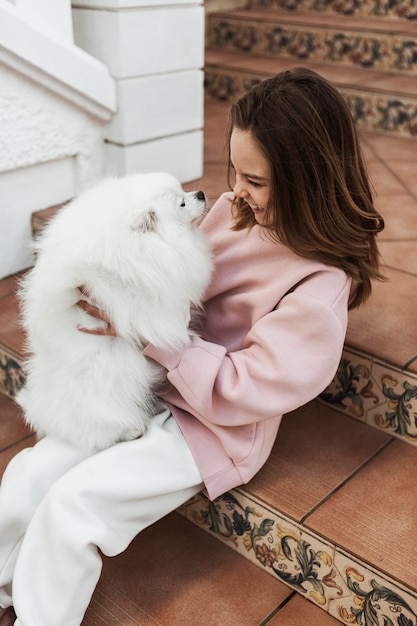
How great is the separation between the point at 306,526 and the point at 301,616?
0.18 meters

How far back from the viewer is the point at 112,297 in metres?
1.13

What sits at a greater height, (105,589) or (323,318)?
(323,318)

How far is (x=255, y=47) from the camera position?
336 cm

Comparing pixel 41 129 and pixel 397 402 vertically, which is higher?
pixel 41 129

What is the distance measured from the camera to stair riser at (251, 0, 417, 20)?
3.11 metres

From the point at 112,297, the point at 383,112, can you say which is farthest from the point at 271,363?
the point at 383,112

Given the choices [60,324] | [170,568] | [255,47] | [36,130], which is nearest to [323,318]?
[60,324]

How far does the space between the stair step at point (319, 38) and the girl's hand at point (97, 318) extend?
7.35 feet

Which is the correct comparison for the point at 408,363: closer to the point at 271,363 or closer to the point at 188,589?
the point at 271,363

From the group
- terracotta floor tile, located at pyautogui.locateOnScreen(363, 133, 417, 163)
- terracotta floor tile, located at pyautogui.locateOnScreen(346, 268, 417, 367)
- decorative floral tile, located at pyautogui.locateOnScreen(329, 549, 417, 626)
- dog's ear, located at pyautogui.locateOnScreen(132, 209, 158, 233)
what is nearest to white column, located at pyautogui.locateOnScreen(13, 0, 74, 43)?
dog's ear, located at pyautogui.locateOnScreen(132, 209, 158, 233)

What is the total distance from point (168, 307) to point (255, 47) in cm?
255

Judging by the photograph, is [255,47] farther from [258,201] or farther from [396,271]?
[258,201]

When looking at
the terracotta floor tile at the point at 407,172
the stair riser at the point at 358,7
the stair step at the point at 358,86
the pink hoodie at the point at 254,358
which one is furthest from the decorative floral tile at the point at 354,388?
the stair riser at the point at 358,7

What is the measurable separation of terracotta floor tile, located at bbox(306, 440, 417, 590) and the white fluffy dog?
0.39 meters
